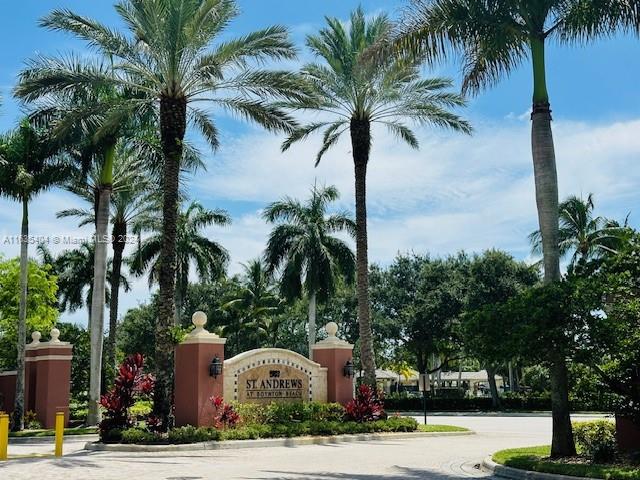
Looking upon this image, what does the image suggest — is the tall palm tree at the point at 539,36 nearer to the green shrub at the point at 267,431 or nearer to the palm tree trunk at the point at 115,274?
the green shrub at the point at 267,431

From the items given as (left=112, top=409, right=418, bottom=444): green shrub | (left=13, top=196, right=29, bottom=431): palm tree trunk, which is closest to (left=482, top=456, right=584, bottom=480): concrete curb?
(left=112, top=409, right=418, bottom=444): green shrub

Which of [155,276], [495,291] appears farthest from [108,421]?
[495,291]

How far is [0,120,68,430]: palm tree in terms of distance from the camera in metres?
27.4

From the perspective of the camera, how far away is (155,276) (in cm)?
3962

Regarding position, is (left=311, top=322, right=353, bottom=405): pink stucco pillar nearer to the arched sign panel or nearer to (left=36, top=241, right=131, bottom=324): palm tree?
the arched sign panel

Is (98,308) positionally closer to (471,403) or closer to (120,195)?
(120,195)

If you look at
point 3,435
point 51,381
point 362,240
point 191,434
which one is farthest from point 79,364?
point 3,435

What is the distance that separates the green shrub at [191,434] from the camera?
19625 millimetres

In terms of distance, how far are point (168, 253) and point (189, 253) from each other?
20202 millimetres

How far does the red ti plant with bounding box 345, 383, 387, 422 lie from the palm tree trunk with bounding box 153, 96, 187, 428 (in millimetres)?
6149

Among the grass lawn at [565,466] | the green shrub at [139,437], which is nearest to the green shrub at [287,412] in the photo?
the green shrub at [139,437]

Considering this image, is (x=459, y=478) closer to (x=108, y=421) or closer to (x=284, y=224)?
(x=108, y=421)

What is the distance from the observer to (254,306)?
56.1m

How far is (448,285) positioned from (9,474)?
38991mm
